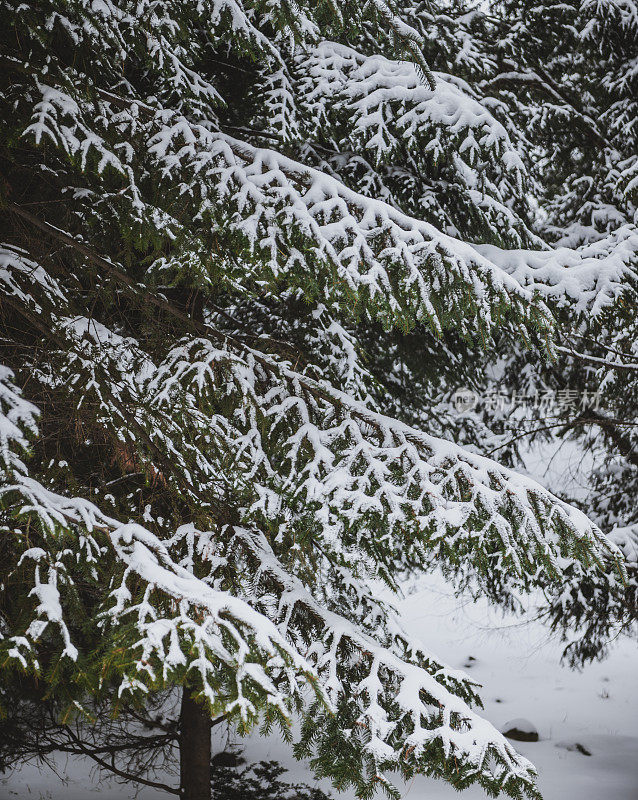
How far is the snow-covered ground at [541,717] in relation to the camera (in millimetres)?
7695

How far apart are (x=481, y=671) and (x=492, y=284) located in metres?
11.2

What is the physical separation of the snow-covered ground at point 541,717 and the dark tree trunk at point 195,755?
291cm

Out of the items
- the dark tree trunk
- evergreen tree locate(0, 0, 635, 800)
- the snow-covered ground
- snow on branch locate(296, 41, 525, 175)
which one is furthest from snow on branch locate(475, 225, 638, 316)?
the snow-covered ground

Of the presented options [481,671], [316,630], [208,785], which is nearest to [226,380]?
[316,630]

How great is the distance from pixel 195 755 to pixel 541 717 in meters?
7.52

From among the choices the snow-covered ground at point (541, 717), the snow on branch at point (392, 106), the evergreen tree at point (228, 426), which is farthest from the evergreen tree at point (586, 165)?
the evergreen tree at point (228, 426)

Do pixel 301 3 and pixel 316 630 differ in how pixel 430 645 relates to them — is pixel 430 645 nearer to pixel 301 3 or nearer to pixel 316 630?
pixel 316 630

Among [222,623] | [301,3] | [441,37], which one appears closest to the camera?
[222,623]

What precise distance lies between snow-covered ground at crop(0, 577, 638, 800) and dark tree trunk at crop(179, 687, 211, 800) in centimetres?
291

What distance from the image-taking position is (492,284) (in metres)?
3.31

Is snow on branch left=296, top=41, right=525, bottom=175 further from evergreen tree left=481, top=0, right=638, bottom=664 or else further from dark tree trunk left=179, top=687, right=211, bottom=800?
dark tree trunk left=179, top=687, right=211, bottom=800

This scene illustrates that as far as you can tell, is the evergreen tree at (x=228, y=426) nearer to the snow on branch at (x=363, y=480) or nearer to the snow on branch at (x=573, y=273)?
the snow on branch at (x=363, y=480)

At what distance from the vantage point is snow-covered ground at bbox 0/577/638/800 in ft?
25.2

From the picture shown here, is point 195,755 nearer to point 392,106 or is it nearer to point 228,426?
Answer: point 228,426
